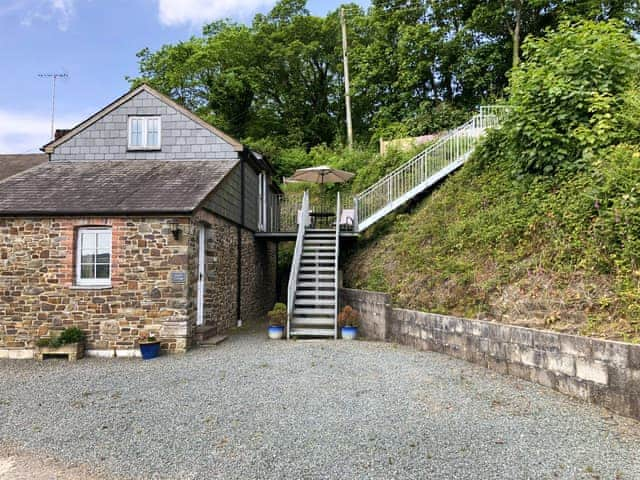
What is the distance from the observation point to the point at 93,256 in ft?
29.3

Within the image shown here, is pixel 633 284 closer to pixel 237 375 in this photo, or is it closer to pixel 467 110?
pixel 237 375

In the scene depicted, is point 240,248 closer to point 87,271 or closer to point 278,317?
point 278,317

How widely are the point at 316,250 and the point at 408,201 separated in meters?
3.21

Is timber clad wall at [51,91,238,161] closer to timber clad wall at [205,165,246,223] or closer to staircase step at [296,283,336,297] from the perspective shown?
timber clad wall at [205,165,246,223]

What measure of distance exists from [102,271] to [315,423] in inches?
250

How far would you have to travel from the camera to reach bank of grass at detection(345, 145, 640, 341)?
553cm

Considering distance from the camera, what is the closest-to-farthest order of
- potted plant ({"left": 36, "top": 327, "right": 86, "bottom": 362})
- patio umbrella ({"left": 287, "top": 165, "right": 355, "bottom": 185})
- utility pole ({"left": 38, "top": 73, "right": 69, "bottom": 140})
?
1. potted plant ({"left": 36, "top": 327, "right": 86, "bottom": 362})
2. patio umbrella ({"left": 287, "top": 165, "right": 355, "bottom": 185})
3. utility pole ({"left": 38, "top": 73, "right": 69, "bottom": 140})

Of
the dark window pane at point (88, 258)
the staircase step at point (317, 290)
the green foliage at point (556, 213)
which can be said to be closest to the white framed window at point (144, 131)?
the dark window pane at point (88, 258)

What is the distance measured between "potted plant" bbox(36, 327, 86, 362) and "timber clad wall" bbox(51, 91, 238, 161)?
522 cm

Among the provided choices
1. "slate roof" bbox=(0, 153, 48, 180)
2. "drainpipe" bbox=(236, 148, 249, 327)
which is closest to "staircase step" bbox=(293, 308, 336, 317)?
"drainpipe" bbox=(236, 148, 249, 327)

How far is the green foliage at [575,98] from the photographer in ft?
23.9

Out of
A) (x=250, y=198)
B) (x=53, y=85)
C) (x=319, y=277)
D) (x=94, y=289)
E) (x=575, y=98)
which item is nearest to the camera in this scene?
(x=575, y=98)

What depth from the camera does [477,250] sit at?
328 inches

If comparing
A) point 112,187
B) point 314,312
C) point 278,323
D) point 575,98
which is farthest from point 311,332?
point 575,98
